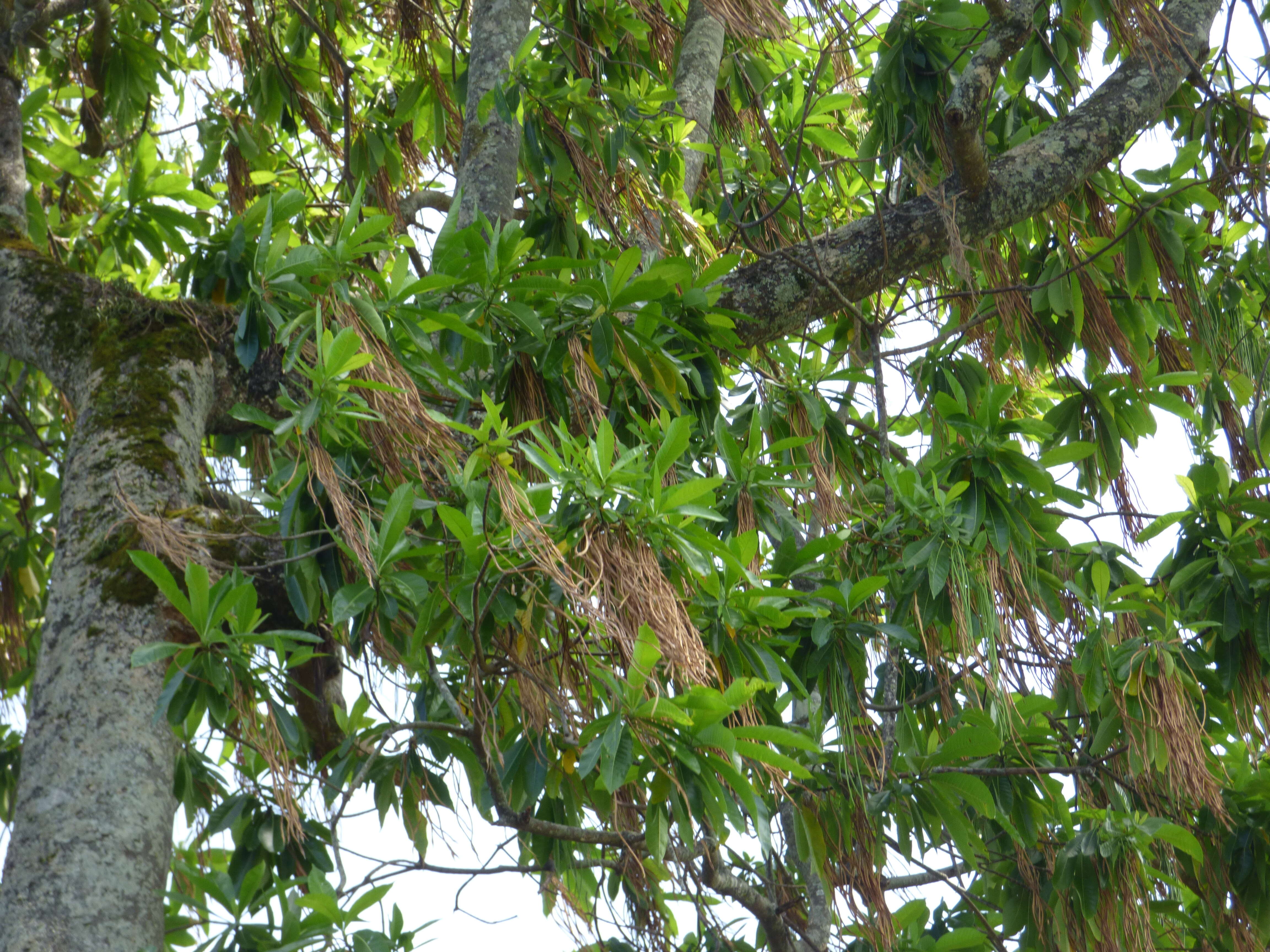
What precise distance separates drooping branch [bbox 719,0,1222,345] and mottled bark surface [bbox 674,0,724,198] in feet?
1.83

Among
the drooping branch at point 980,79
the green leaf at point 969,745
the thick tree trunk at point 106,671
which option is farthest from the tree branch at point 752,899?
the drooping branch at point 980,79

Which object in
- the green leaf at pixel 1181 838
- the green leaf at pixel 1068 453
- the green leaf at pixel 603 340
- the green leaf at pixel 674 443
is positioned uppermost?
the green leaf at pixel 603 340

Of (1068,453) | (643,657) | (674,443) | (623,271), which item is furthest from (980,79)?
(643,657)

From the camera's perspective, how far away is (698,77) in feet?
8.45

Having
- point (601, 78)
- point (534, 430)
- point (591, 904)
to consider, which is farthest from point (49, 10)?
point (591, 904)

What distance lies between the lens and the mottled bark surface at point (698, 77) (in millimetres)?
2553

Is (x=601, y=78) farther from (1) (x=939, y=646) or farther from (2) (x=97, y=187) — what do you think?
(2) (x=97, y=187)

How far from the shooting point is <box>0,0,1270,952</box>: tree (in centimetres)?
139

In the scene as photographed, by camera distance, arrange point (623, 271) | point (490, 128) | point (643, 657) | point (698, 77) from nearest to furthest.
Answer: point (643, 657)
point (623, 271)
point (490, 128)
point (698, 77)

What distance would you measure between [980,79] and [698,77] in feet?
2.58

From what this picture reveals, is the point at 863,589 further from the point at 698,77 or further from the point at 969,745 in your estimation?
the point at 698,77

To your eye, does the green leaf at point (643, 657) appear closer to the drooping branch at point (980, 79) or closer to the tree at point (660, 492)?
the tree at point (660, 492)

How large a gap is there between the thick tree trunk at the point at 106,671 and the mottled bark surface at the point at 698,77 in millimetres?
1217

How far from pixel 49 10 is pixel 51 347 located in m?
1.17
